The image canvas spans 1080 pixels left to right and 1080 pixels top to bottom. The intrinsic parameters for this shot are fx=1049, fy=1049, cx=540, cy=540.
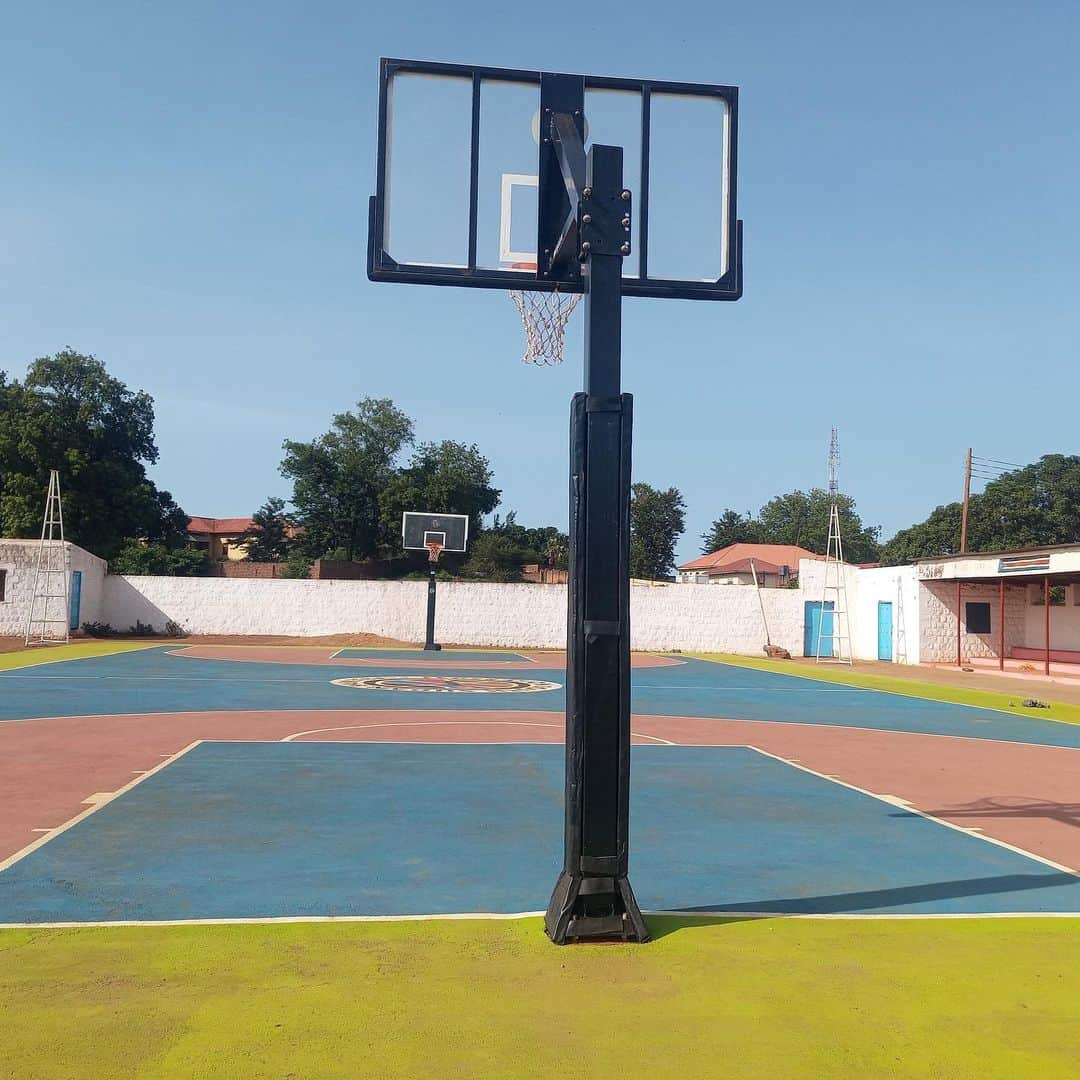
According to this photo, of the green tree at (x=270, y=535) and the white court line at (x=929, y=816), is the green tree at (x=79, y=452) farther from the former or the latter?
the white court line at (x=929, y=816)

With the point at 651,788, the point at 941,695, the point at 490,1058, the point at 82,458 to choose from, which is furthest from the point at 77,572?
the point at 490,1058

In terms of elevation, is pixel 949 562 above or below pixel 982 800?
above

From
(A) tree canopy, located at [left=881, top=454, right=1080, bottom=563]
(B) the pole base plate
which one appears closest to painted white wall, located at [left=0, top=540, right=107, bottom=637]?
(B) the pole base plate

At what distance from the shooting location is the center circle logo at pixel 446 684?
813 inches

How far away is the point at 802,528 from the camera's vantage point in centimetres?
10881

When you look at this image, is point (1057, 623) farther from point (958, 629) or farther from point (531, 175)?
point (531, 175)

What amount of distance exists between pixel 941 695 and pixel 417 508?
45.7 meters

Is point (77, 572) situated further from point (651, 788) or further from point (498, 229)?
point (498, 229)

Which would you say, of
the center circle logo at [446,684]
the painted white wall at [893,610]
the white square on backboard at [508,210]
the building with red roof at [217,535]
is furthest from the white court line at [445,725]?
the building with red roof at [217,535]

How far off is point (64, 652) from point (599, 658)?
2751 cm

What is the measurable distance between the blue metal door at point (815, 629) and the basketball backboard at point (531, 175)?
32985mm

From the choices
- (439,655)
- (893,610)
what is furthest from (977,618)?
(439,655)

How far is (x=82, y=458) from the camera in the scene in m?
50.2

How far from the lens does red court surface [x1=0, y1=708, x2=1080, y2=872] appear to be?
28.5ft
